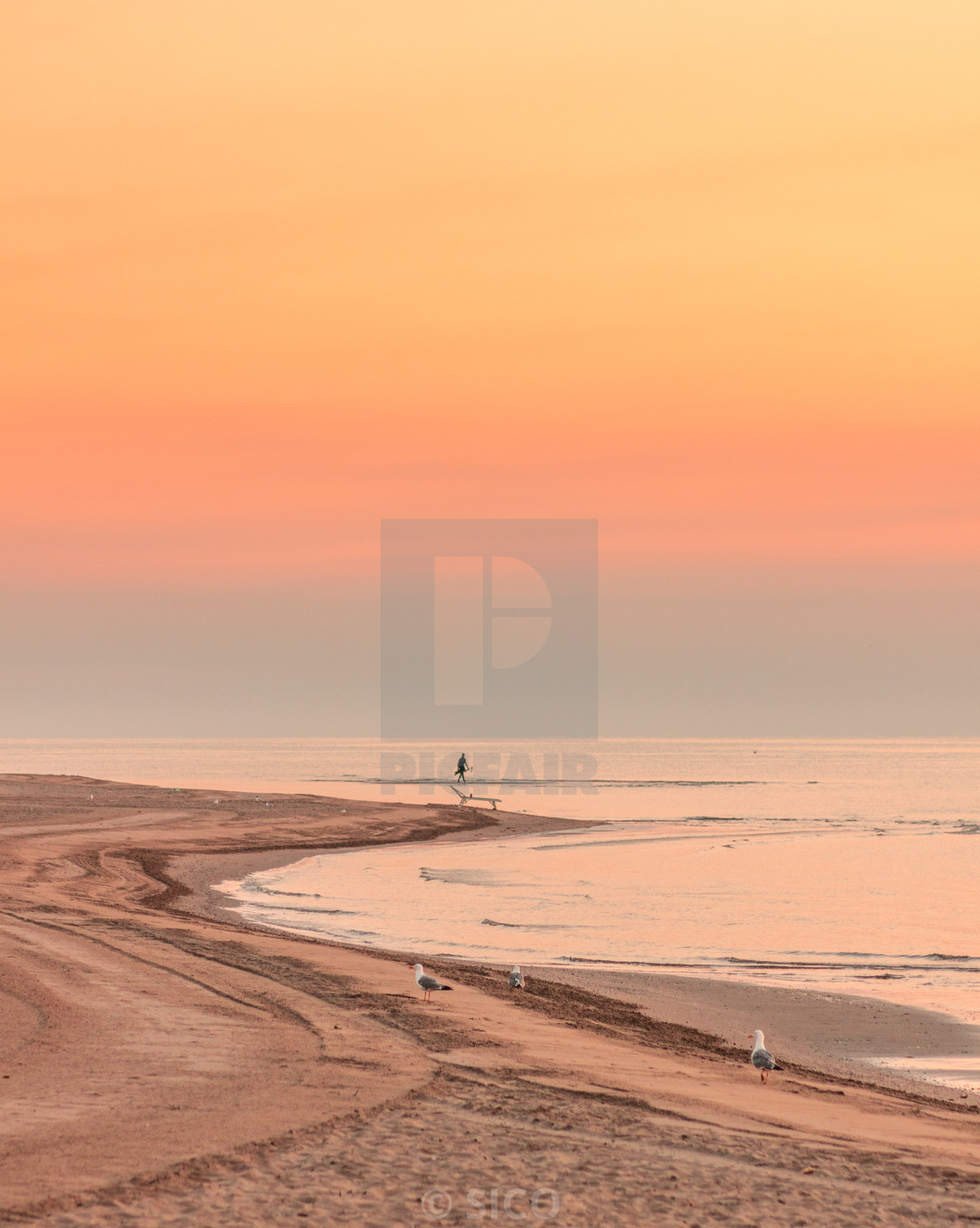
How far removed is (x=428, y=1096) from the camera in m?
11.1

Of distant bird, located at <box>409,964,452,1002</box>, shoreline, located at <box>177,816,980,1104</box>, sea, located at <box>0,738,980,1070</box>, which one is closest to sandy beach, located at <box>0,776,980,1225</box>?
shoreline, located at <box>177,816,980,1104</box>

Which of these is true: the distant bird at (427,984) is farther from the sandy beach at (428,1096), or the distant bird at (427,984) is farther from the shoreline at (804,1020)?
the shoreline at (804,1020)

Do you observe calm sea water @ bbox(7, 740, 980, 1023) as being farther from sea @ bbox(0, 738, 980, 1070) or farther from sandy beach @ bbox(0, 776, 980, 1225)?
sandy beach @ bbox(0, 776, 980, 1225)

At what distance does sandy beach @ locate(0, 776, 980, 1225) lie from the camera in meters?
8.26

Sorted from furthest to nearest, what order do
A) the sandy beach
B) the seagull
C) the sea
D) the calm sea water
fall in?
1. the calm sea water
2. the sea
3. the seagull
4. the sandy beach

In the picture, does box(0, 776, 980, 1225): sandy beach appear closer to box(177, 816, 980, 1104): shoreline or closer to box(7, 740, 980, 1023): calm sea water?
box(177, 816, 980, 1104): shoreline

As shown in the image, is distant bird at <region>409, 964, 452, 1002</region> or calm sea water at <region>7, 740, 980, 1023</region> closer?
distant bird at <region>409, 964, 452, 1002</region>

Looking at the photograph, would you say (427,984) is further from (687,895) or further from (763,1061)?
(687,895)

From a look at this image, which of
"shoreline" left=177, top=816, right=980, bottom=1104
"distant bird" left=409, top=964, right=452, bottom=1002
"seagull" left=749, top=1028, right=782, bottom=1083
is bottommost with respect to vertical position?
"shoreline" left=177, top=816, right=980, bottom=1104

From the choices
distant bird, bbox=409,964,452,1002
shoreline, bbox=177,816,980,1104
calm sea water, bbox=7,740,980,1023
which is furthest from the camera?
calm sea water, bbox=7,740,980,1023

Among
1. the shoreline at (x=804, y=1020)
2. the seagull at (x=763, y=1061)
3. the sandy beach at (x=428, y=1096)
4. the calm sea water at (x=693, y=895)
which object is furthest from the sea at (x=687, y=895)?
the seagull at (x=763, y=1061)

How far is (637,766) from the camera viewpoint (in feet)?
499

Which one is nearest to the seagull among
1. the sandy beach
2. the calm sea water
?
the sandy beach

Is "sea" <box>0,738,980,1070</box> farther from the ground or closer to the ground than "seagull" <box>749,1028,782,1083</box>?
closer to the ground
